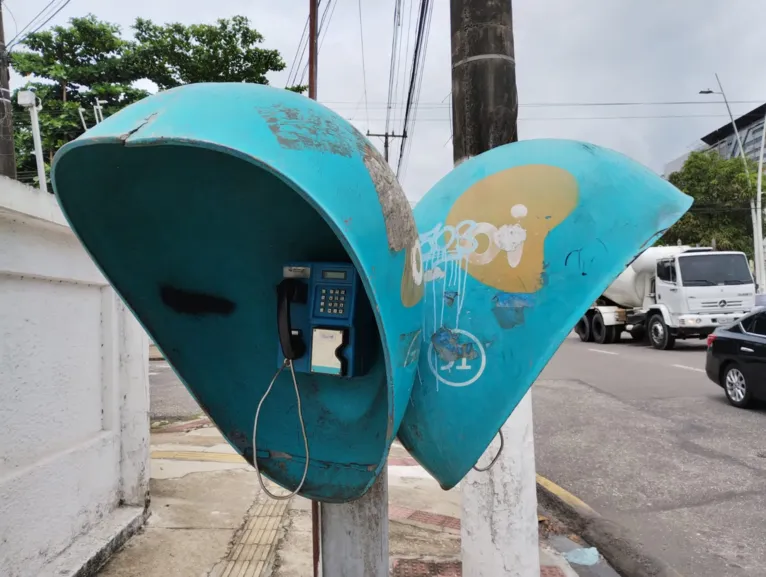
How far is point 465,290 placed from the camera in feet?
4.73

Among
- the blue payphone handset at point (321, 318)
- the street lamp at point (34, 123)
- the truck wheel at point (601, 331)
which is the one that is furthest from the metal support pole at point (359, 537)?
the truck wheel at point (601, 331)

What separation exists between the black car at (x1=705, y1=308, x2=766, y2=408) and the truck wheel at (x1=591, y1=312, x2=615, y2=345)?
7.60m

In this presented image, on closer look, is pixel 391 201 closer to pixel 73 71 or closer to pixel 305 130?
pixel 305 130

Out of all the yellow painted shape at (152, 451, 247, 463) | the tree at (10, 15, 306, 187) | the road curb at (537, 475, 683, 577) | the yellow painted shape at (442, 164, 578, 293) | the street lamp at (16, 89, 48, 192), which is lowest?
the road curb at (537, 475, 683, 577)

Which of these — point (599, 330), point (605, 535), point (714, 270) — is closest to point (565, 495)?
point (605, 535)

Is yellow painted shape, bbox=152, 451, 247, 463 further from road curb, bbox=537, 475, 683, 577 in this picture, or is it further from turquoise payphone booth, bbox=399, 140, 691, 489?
turquoise payphone booth, bbox=399, 140, 691, 489

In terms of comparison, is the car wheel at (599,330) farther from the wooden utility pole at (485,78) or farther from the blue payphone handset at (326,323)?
the blue payphone handset at (326,323)

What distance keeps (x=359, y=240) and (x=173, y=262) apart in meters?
0.81

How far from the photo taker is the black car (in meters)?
6.25

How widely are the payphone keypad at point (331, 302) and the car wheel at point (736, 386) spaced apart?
21.4 ft

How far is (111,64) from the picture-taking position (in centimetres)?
1877

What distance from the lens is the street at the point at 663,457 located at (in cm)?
349

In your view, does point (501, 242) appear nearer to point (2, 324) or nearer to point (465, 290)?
point (465, 290)

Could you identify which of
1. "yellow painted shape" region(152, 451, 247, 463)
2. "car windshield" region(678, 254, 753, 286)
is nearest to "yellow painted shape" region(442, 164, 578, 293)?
"yellow painted shape" region(152, 451, 247, 463)
